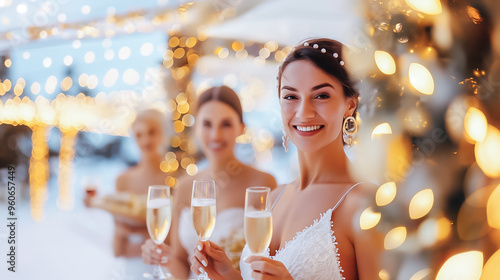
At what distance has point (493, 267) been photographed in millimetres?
462

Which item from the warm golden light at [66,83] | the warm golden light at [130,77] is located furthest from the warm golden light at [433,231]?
the warm golden light at [66,83]

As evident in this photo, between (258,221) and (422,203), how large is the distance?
0.66 m

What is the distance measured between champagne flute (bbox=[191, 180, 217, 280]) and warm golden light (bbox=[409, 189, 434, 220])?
2.83 feet

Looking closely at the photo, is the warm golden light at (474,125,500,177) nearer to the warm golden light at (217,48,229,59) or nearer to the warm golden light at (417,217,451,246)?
the warm golden light at (417,217,451,246)

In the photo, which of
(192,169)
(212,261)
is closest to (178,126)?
(192,169)

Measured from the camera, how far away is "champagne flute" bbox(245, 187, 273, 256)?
3.54ft

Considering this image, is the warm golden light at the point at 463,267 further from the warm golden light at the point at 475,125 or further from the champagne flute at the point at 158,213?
the champagne flute at the point at 158,213

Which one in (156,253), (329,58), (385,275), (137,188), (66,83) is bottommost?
(156,253)

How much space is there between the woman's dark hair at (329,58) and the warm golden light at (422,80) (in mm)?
799

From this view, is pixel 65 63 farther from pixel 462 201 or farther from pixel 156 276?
pixel 462 201

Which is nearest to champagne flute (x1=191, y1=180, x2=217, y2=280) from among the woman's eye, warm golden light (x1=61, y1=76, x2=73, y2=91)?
the woman's eye

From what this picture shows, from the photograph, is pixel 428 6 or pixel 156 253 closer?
pixel 428 6

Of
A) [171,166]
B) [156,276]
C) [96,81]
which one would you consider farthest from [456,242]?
[96,81]

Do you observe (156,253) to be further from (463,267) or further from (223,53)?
(463,267)
